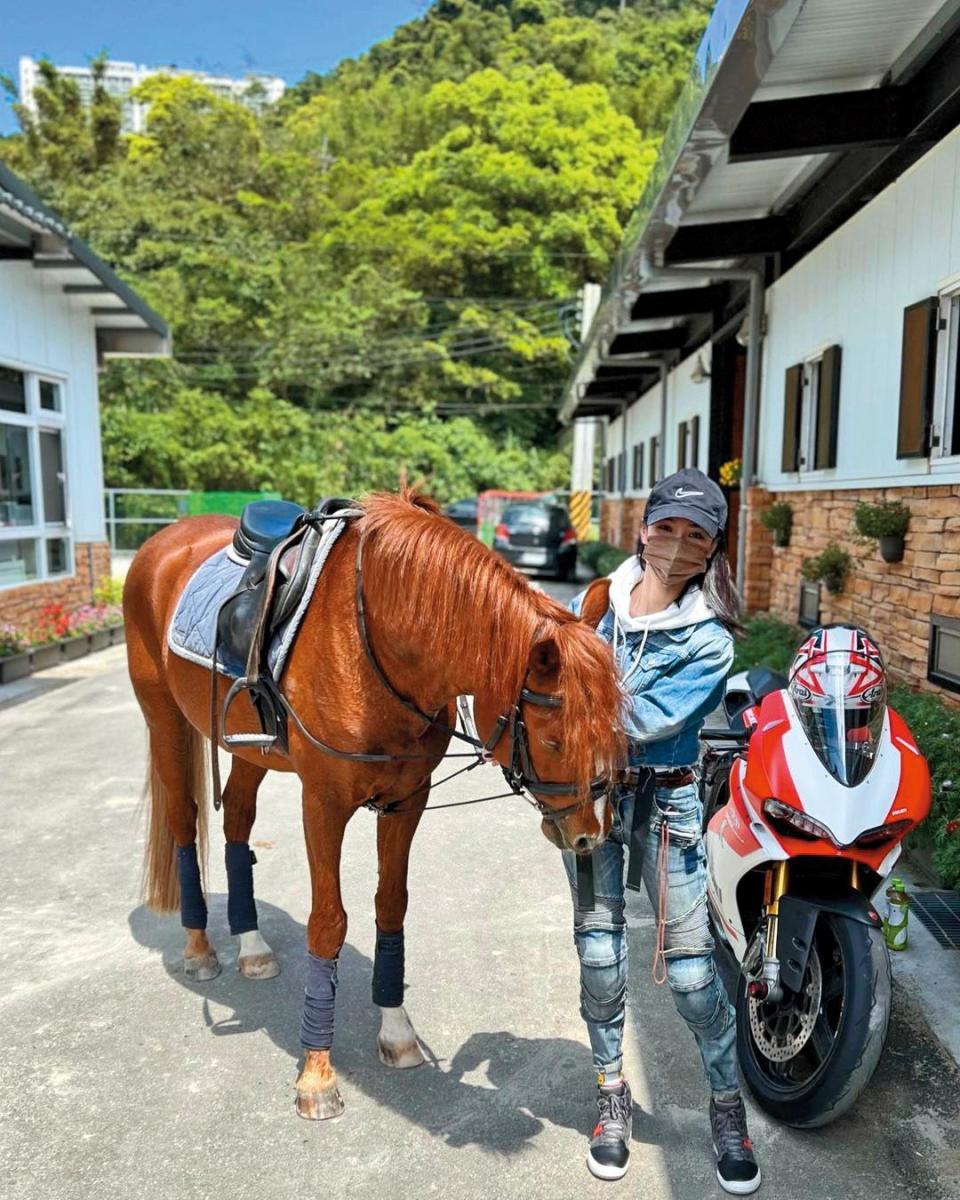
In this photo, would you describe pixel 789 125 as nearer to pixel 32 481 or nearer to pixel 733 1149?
pixel 733 1149

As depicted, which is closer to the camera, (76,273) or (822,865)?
(822,865)

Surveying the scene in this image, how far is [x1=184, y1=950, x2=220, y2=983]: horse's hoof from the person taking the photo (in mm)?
3285

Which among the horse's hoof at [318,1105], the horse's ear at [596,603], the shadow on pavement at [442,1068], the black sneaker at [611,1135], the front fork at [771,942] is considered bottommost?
the shadow on pavement at [442,1068]

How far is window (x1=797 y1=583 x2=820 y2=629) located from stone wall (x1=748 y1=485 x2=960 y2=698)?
11 cm

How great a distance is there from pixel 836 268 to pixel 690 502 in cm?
537

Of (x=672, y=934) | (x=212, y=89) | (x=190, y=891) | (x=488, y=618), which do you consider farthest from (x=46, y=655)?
(x=212, y=89)

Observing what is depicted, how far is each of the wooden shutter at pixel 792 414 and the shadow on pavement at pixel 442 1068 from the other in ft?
18.9

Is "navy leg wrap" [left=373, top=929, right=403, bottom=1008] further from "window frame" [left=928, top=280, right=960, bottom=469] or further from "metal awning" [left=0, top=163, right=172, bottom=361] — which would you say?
"metal awning" [left=0, top=163, right=172, bottom=361]

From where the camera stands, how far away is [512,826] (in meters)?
5.00

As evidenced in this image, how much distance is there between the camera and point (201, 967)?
10.8ft

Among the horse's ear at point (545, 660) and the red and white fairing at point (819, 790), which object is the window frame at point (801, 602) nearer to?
the red and white fairing at point (819, 790)

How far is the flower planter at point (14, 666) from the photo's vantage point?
850 cm

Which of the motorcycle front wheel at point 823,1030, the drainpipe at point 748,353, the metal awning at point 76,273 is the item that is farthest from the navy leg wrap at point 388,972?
the metal awning at point 76,273

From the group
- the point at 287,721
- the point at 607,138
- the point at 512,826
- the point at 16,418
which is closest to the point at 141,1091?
the point at 287,721
